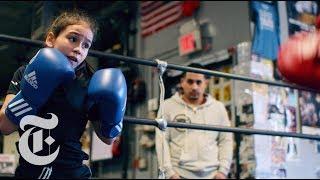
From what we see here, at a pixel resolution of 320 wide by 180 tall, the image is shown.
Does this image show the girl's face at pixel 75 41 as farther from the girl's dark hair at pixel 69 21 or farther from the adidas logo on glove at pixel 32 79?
the adidas logo on glove at pixel 32 79

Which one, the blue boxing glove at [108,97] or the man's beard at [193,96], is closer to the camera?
the blue boxing glove at [108,97]

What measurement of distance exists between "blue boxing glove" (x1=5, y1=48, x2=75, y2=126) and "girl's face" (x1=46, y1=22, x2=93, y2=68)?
134 mm

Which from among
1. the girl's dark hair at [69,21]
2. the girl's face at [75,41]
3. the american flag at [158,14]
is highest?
the american flag at [158,14]

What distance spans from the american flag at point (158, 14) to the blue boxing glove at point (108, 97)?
303 cm

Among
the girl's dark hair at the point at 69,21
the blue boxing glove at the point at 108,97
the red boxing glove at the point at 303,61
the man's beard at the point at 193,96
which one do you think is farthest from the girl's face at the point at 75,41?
the man's beard at the point at 193,96

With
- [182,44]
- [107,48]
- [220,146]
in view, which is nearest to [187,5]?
[182,44]

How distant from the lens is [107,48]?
495 centimetres

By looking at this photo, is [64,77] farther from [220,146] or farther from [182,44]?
[182,44]

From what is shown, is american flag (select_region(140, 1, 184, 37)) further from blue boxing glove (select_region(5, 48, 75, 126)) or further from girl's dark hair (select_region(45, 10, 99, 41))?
blue boxing glove (select_region(5, 48, 75, 126))

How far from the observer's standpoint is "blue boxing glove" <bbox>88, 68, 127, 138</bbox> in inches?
47.0

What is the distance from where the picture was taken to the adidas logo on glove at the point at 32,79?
3.80ft

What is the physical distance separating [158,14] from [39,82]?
3.45 meters

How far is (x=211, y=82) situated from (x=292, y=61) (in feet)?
7.20

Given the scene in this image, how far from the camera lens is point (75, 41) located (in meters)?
1.36
